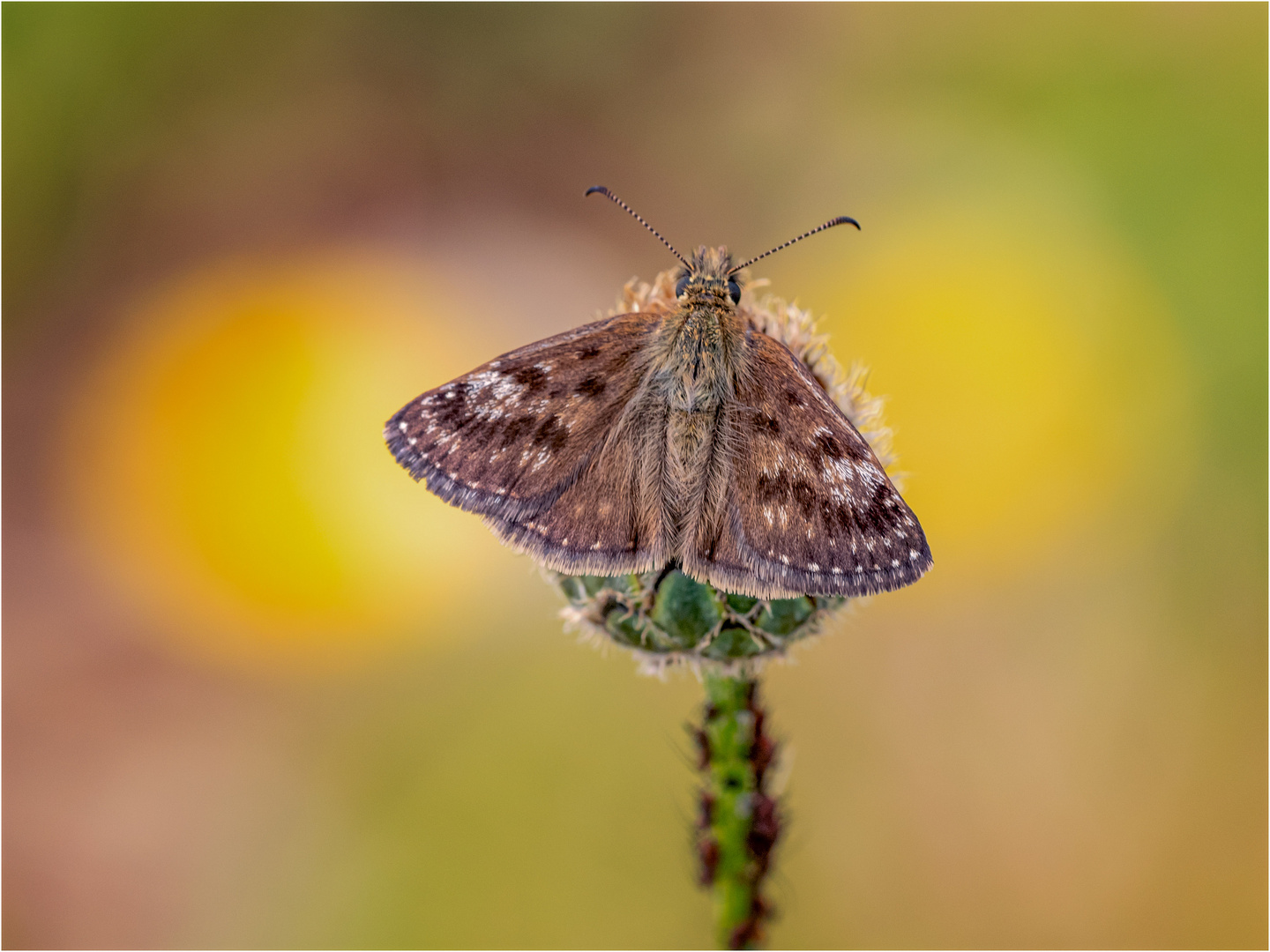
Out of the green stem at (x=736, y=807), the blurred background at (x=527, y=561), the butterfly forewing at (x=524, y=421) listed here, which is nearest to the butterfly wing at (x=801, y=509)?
the butterfly forewing at (x=524, y=421)

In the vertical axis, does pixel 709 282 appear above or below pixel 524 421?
above

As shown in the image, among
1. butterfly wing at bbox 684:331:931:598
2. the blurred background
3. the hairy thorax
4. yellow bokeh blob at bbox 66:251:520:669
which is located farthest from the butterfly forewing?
yellow bokeh blob at bbox 66:251:520:669

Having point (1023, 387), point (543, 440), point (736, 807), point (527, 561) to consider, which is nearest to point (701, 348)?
point (543, 440)

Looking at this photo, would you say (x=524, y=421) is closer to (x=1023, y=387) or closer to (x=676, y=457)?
(x=676, y=457)

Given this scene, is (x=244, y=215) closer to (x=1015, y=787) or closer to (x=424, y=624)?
(x=424, y=624)

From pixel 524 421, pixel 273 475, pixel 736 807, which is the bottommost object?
pixel 736 807

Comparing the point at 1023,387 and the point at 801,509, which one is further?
the point at 1023,387
